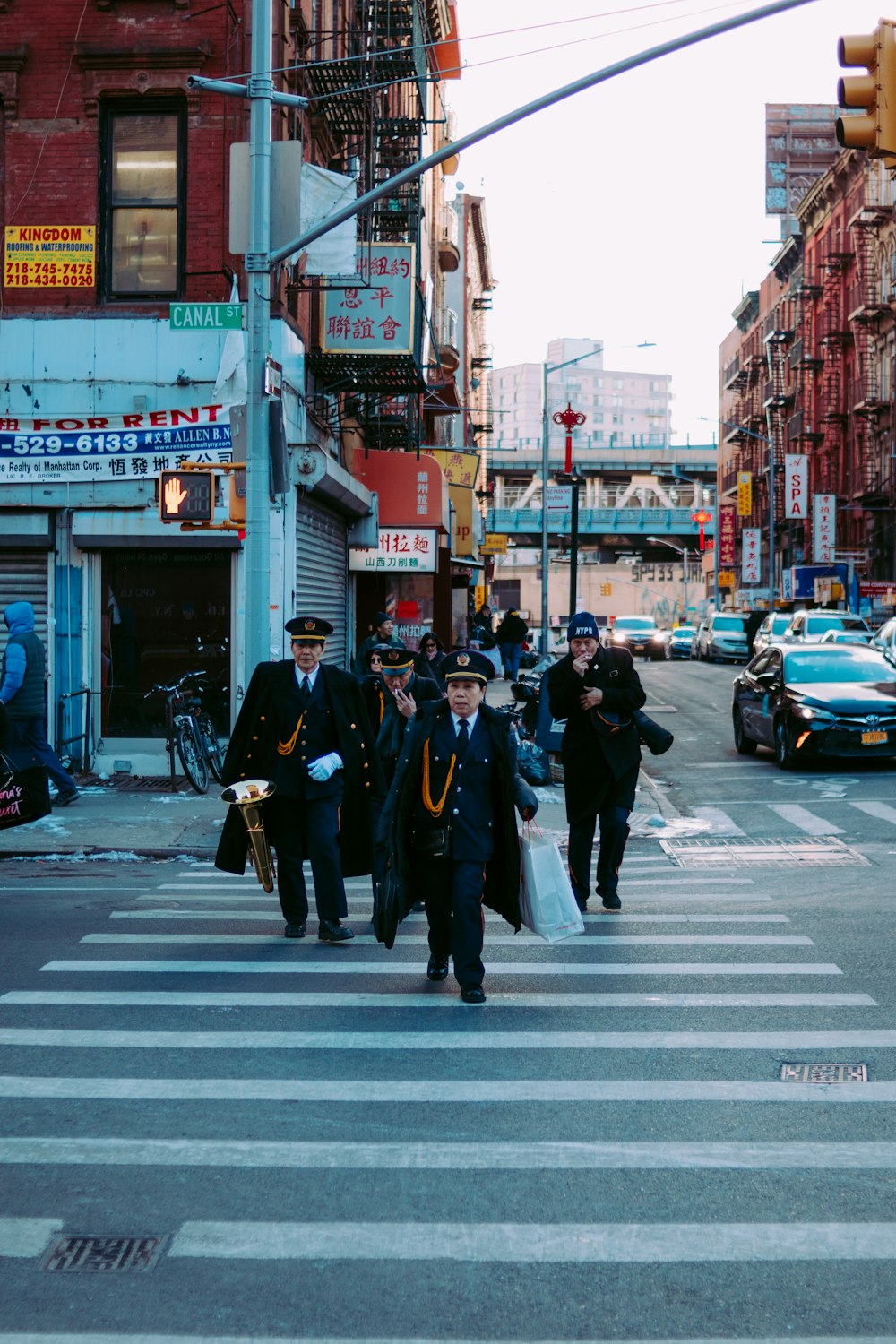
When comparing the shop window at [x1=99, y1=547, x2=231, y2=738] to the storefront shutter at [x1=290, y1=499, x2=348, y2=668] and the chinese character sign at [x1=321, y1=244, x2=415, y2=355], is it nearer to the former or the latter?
the storefront shutter at [x1=290, y1=499, x2=348, y2=668]

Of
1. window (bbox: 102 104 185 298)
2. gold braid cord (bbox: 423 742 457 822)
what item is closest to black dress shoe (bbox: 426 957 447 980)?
gold braid cord (bbox: 423 742 457 822)

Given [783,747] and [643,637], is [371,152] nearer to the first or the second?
[783,747]

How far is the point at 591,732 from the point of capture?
10.2 m

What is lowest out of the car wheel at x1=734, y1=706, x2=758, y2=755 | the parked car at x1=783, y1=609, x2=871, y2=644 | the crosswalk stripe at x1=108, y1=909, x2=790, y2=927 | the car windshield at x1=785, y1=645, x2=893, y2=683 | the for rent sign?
the crosswalk stripe at x1=108, y1=909, x2=790, y2=927

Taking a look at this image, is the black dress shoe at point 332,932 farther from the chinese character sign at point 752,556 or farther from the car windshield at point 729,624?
the chinese character sign at point 752,556

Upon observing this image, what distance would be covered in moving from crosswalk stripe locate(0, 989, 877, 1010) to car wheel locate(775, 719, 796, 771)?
1207 cm

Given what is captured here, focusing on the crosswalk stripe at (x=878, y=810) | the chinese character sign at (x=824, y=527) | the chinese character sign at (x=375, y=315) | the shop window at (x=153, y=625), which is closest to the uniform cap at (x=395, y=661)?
the crosswalk stripe at (x=878, y=810)

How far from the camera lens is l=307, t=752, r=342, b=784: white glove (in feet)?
29.7

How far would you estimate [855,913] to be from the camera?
10.2 metres

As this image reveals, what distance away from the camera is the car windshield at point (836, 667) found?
20.5m

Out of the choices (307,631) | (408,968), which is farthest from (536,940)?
(307,631)

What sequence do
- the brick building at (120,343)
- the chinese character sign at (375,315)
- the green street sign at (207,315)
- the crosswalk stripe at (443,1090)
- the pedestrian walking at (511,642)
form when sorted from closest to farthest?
1. the crosswalk stripe at (443,1090)
2. the green street sign at (207,315)
3. the brick building at (120,343)
4. the chinese character sign at (375,315)
5. the pedestrian walking at (511,642)

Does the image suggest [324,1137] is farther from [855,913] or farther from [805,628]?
[805,628]

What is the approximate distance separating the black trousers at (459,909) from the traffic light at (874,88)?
5747 millimetres
